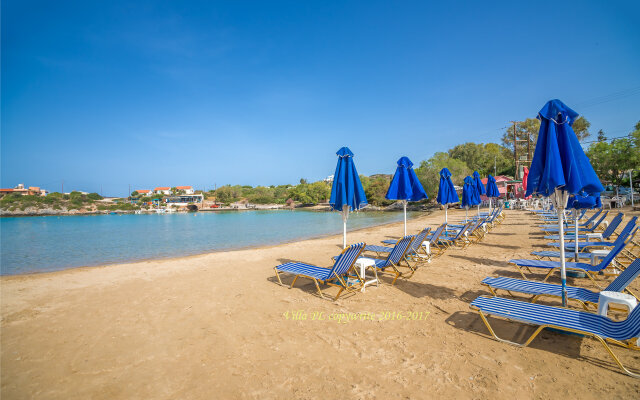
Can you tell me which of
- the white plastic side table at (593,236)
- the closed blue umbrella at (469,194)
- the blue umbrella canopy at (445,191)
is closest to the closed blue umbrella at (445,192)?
the blue umbrella canopy at (445,191)

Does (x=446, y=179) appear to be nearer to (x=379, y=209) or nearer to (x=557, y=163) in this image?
(x=557, y=163)

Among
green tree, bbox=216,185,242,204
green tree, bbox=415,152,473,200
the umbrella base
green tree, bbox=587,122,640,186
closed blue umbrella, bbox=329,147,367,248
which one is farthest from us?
green tree, bbox=216,185,242,204

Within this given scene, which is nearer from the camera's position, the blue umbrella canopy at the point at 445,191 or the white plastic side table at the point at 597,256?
the white plastic side table at the point at 597,256

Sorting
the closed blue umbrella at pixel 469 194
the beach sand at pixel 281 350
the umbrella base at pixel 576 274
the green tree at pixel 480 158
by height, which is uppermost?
the green tree at pixel 480 158

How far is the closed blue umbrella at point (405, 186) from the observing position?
24.1ft

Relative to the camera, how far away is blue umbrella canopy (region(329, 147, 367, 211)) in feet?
19.2

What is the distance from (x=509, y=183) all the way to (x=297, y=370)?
3970cm

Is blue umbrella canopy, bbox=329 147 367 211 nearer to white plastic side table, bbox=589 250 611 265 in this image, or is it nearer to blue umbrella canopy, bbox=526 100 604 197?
blue umbrella canopy, bbox=526 100 604 197

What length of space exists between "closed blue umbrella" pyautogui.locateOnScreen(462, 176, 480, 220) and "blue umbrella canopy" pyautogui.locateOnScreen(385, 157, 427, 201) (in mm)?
5859

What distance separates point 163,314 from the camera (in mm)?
4500

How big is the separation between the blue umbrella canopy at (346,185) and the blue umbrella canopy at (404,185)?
167 centimetres

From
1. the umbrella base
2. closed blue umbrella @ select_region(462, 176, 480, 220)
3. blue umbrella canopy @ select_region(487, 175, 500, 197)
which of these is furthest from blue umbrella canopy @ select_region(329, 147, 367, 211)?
blue umbrella canopy @ select_region(487, 175, 500, 197)

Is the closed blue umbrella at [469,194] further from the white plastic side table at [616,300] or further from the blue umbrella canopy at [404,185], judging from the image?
the white plastic side table at [616,300]

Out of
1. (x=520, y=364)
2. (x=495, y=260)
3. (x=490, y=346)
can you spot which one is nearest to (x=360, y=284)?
(x=490, y=346)
